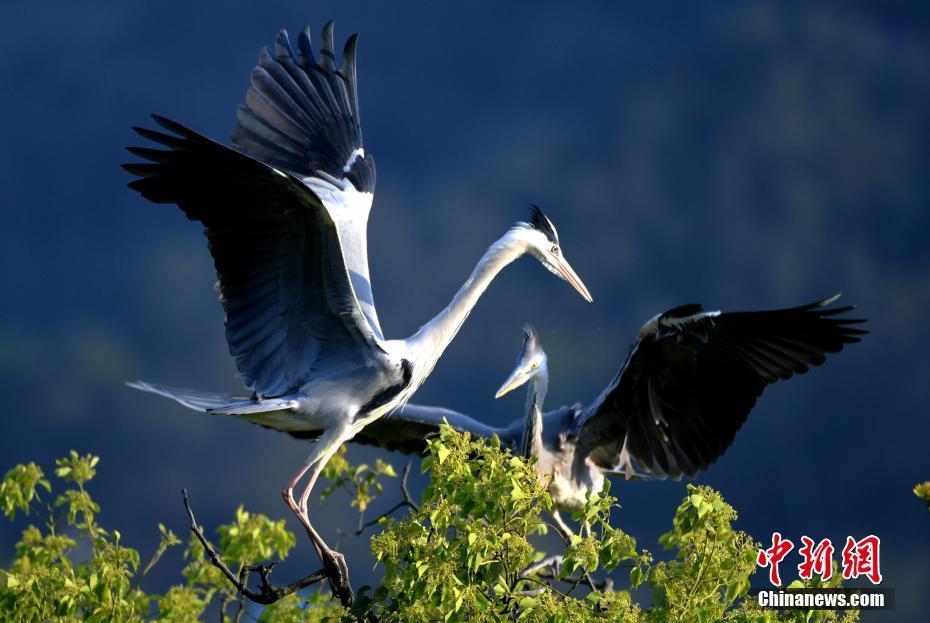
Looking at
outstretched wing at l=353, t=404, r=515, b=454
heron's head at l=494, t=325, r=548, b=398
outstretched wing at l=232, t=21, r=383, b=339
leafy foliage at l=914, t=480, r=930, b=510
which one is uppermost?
outstretched wing at l=232, t=21, r=383, b=339

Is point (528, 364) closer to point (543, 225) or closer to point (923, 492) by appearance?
point (543, 225)

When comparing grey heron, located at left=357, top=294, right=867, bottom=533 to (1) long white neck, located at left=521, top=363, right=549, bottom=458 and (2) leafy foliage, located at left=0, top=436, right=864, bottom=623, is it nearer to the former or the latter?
(1) long white neck, located at left=521, top=363, right=549, bottom=458

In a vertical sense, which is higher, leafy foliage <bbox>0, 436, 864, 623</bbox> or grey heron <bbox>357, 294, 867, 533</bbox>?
grey heron <bbox>357, 294, 867, 533</bbox>

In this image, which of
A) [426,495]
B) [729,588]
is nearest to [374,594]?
[426,495]

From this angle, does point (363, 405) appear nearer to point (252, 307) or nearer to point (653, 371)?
point (252, 307)

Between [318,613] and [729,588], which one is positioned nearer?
[729,588]

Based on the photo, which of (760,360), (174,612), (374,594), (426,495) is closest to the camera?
(426,495)

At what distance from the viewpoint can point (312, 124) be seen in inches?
217

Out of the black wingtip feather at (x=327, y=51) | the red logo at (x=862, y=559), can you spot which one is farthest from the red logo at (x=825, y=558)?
the black wingtip feather at (x=327, y=51)

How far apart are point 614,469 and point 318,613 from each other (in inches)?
70.3

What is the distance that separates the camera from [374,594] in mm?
3268

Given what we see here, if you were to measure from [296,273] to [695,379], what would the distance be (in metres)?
1.91

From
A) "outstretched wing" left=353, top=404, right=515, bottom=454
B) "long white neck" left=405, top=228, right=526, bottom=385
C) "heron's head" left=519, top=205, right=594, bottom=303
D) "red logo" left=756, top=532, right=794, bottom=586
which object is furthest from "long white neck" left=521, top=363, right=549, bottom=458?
"red logo" left=756, top=532, right=794, bottom=586

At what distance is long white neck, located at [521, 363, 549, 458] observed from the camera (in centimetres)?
534
